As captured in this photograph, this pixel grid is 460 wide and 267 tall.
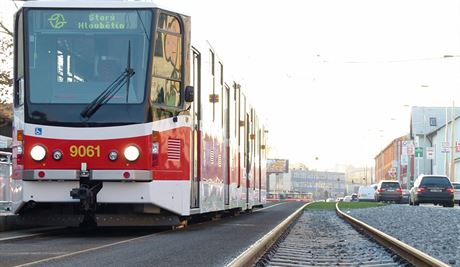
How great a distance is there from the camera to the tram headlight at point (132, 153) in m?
11.6

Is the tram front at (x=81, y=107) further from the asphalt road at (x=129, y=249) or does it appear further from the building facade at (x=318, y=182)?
the building facade at (x=318, y=182)

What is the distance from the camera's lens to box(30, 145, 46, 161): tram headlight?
11.5m

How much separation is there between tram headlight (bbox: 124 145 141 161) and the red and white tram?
0.02 meters

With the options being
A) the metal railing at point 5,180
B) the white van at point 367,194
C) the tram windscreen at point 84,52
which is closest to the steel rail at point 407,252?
the tram windscreen at point 84,52

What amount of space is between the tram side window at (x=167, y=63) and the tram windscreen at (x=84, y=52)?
0.21 meters

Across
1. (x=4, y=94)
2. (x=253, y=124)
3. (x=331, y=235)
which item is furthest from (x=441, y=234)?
(x=4, y=94)

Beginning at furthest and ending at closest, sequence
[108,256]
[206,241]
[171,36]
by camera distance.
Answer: [171,36] < [206,241] < [108,256]

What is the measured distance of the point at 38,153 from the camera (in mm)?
11555

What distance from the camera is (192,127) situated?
13000 millimetres

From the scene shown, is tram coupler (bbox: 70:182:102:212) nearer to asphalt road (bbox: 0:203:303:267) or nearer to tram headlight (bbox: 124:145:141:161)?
asphalt road (bbox: 0:203:303:267)

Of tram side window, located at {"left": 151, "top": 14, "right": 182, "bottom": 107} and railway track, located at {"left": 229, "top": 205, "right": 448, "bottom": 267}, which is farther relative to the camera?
tram side window, located at {"left": 151, "top": 14, "right": 182, "bottom": 107}

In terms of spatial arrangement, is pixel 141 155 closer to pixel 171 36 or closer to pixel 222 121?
pixel 171 36

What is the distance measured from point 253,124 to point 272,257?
50.1ft

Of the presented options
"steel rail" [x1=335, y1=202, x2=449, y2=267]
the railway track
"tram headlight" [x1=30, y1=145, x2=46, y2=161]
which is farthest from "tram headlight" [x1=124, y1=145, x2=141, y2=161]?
"steel rail" [x1=335, y1=202, x2=449, y2=267]
